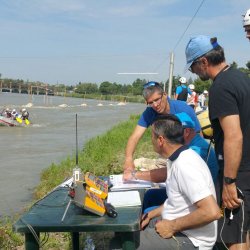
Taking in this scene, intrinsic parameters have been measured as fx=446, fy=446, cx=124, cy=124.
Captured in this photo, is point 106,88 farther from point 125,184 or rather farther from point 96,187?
point 96,187

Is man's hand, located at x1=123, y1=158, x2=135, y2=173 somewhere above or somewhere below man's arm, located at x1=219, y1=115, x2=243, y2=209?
below

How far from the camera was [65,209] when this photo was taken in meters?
2.85

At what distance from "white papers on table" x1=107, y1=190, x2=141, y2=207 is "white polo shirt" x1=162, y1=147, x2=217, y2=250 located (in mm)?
237

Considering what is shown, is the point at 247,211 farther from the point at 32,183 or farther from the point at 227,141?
the point at 32,183

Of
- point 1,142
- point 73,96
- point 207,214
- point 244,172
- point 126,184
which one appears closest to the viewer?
point 207,214

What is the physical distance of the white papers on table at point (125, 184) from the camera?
350cm

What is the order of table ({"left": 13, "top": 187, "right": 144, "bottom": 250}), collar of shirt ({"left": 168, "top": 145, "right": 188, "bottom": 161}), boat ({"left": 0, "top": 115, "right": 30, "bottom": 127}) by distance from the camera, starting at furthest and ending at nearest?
boat ({"left": 0, "top": 115, "right": 30, "bottom": 127}) → collar of shirt ({"left": 168, "top": 145, "right": 188, "bottom": 161}) → table ({"left": 13, "top": 187, "right": 144, "bottom": 250})

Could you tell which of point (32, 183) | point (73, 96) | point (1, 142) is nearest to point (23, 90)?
point (73, 96)

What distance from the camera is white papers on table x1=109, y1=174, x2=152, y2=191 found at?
11.5 ft

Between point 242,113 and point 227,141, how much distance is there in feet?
0.74

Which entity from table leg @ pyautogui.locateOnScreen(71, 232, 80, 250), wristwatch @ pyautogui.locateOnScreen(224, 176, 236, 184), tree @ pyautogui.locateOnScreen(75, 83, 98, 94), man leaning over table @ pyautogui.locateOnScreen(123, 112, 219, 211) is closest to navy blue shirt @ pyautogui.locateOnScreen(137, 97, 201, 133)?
man leaning over table @ pyautogui.locateOnScreen(123, 112, 219, 211)

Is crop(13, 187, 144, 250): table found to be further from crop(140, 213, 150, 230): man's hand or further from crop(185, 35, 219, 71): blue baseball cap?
crop(185, 35, 219, 71): blue baseball cap

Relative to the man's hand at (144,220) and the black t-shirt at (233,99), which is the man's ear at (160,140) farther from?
the man's hand at (144,220)

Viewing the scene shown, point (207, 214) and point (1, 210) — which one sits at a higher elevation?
point (207, 214)
